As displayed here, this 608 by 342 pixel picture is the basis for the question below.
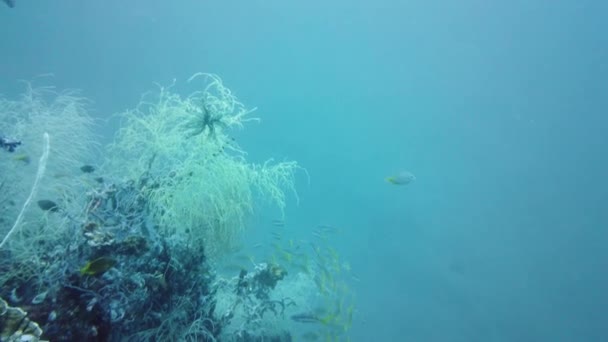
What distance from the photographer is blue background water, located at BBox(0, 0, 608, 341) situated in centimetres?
2711

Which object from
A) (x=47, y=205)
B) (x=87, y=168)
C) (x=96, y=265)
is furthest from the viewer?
(x=87, y=168)

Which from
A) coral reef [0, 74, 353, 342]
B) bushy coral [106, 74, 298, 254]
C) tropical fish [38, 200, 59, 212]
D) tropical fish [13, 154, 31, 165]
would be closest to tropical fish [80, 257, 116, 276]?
coral reef [0, 74, 353, 342]

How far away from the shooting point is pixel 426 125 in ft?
Answer: 191

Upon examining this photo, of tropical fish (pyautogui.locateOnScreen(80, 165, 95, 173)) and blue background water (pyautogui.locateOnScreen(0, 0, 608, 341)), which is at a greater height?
blue background water (pyautogui.locateOnScreen(0, 0, 608, 341))

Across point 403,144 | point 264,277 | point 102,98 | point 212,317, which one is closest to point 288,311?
point 264,277

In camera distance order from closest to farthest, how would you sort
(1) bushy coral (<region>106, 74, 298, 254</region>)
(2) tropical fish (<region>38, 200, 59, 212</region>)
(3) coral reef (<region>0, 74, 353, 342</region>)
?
(3) coral reef (<region>0, 74, 353, 342</region>), (2) tropical fish (<region>38, 200, 59, 212</region>), (1) bushy coral (<region>106, 74, 298, 254</region>)

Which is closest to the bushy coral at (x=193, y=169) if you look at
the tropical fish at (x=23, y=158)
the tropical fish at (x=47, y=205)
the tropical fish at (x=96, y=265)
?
the tropical fish at (x=47, y=205)

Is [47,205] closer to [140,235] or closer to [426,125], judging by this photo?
[140,235]

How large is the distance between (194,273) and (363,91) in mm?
60601

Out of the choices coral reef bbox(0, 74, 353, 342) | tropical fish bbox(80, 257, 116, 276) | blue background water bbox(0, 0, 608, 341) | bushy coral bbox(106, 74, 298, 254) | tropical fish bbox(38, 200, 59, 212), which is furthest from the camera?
blue background water bbox(0, 0, 608, 341)

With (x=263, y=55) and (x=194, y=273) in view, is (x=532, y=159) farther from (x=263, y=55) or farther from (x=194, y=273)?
(x=194, y=273)

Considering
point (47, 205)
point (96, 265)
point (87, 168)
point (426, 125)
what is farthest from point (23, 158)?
point (426, 125)

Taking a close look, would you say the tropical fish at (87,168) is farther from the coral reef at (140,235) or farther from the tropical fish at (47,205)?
the tropical fish at (47,205)

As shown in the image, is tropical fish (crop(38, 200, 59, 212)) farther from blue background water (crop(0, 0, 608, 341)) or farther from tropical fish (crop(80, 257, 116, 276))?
blue background water (crop(0, 0, 608, 341))
